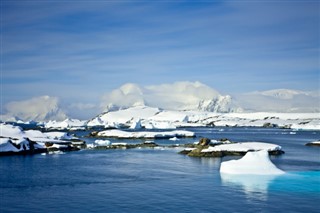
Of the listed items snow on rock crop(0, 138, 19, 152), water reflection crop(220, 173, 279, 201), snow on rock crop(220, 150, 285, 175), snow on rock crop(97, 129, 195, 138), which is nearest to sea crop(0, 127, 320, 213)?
water reflection crop(220, 173, 279, 201)

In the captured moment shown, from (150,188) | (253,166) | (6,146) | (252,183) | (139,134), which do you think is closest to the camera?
(150,188)

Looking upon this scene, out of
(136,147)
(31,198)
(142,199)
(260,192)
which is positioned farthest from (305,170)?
(136,147)

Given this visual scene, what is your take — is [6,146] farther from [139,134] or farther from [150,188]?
[139,134]

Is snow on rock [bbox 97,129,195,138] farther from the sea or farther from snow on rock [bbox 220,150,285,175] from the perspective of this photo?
snow on rock [bbox 220,150,285,175]

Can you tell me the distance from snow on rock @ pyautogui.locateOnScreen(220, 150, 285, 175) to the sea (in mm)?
903

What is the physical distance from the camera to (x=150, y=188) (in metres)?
24.6

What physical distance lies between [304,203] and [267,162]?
31.8 feet

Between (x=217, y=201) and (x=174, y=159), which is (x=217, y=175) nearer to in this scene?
(x=217, y=201)

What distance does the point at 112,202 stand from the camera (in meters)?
20.8

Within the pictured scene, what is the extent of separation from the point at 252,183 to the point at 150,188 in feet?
22.2

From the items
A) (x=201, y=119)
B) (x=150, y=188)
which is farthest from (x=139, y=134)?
(x=201, y=119)

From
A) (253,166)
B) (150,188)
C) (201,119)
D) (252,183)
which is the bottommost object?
(150,188)

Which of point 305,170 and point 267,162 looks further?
point 305,170

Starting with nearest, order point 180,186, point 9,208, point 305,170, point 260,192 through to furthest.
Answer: point 9,208 → point 260,192 → point 180,186 → point 305,170
